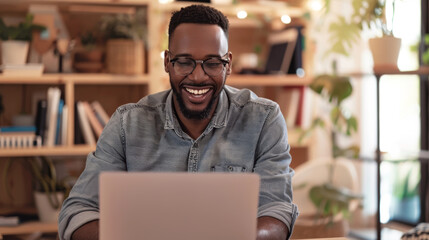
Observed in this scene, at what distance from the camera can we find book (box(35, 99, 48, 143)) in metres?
3.34

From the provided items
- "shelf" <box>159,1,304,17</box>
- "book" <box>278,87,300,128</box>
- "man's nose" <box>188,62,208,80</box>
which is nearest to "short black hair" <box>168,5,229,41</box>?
"man's nose" <box>188,62,208,80</box>

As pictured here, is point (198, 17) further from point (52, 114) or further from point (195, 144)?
point (52, 114)

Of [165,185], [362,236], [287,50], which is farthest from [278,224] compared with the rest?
[362,236]

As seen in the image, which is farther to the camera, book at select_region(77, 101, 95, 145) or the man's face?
book at select_region(77, 101, 95, 145)

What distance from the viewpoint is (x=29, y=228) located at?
128 inches

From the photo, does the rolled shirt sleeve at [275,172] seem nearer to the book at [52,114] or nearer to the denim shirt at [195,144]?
the denim shirt at [195,144]

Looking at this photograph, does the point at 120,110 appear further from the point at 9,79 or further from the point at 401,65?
the point at 401,65

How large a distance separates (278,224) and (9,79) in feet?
7.26

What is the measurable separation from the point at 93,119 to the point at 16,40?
58cm

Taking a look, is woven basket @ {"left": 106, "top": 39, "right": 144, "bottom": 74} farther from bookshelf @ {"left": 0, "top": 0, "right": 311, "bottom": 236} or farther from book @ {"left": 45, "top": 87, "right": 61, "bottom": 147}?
book @ {"left": 45, "top": 87, "right": 61, "bottom": 147}

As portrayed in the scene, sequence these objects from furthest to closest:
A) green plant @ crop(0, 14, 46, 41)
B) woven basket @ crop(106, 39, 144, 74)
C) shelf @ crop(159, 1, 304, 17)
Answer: shelf @ crop(159, 1, 304, 17) < woven basket @ crop(106, 39, 144, 74) < green plant @ crop(0, 14, 46, 41)

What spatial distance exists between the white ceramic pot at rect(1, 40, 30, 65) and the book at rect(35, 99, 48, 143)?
0.24m

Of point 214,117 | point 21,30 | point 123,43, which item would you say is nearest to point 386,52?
point 214,117

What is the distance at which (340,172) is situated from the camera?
11.5 feet
